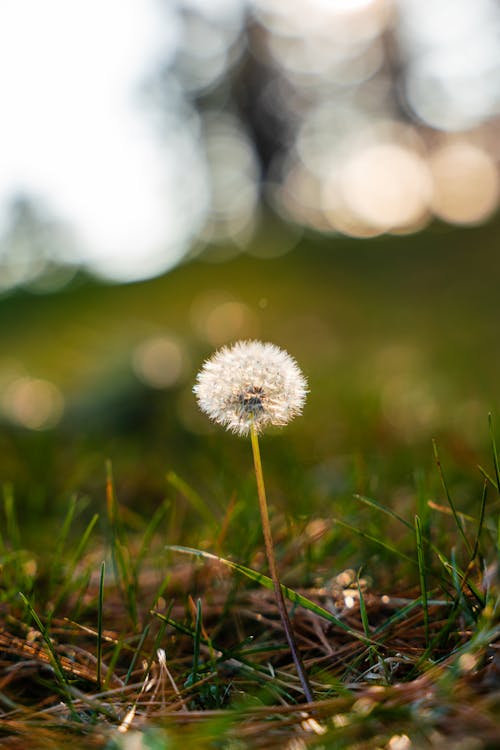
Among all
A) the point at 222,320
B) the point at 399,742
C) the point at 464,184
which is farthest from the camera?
the point at 464,184

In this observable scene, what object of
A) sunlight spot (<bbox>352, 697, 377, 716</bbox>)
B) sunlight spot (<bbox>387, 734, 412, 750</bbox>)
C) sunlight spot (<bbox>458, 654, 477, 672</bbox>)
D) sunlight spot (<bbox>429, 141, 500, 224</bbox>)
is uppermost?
sunlight spot (<bbox>429, 141, 500, 224</bbox>)

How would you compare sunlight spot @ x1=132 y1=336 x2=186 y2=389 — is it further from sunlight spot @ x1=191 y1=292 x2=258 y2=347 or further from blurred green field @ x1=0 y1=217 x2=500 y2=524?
sunlight spot @ x1=191 y1=292 x2=258 y2=347

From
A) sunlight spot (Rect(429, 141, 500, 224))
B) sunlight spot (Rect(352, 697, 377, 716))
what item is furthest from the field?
sunlight spot (Rect(429, 141, 500, 224))

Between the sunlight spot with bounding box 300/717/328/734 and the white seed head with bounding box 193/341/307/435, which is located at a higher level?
the white seed head with bounding box 193/341/307/435

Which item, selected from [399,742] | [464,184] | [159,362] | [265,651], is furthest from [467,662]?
[464,184]

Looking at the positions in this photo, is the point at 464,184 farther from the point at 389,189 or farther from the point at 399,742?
the point at 399,742

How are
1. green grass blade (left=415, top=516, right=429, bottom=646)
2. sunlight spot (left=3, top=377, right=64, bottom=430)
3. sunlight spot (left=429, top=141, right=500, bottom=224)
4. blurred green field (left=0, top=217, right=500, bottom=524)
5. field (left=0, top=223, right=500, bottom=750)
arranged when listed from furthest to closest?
sunlight spot (left=429, top=141, right=500, bottom=224) → sunlight spot (left=3, top=377, right=64, bottom=430) → blurred green field (left=0, top=217, right=500, bottom=524) → green grass blade (left=415, top=516, right=429, bottom=646) → field (left=0, top=223, right=500, bottom=750)

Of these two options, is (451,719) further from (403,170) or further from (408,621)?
(403,170)
